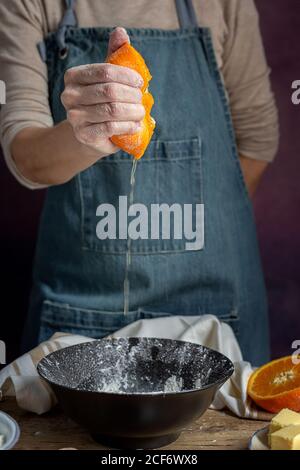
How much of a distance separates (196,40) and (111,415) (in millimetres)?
918

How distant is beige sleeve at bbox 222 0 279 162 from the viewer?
172cm

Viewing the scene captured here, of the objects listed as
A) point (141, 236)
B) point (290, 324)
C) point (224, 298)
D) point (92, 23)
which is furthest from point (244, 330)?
point (92, 23)

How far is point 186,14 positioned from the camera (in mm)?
1650

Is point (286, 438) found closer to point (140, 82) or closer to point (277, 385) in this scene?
point (277, 385)

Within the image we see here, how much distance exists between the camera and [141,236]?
1.58 m

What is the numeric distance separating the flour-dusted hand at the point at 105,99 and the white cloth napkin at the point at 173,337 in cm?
37

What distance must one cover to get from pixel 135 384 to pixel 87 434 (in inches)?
6.0

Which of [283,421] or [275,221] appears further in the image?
[275,221]

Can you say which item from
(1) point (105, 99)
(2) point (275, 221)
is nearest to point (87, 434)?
(1) point (105, 99)

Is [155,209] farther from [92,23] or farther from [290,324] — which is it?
[290,324]

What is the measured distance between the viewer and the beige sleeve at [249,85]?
1725 mm

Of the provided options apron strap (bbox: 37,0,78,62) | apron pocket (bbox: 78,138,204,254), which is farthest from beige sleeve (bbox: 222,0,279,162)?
apron strap (bbox: 37,0,78,62)

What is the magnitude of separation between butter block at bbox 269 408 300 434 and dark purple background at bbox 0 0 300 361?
115 centimetres

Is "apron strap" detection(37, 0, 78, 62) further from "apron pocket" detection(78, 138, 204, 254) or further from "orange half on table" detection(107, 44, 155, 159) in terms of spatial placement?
"orange half on table" detection(107, 44, 155, 159)
